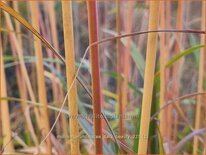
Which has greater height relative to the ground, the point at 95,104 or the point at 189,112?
the point at 95,104

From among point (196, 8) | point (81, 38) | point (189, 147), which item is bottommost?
point (189, 147)

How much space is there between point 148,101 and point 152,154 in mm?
177

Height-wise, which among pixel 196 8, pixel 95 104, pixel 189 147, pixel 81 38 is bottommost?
pixel 189 147

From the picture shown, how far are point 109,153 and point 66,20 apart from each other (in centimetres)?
21

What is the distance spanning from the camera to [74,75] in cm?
29

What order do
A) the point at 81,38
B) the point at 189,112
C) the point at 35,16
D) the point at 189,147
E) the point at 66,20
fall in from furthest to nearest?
the point at 81,38 → the point at 189,112 → the point at 189,147 → the point at 35,16 → the point at 66,20

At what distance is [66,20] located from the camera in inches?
11.1

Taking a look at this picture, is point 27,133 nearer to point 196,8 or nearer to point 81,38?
point 81,38

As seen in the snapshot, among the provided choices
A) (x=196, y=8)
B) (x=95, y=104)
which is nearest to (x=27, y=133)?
(x=95, y=104)

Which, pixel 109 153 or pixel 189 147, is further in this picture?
pixel 189 147

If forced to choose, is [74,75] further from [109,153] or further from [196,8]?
[196,8]

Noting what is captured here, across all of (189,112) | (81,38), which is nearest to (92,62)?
(189,112)

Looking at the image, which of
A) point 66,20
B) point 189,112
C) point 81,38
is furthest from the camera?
point 81,38

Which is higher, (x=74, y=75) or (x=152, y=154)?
(x=74, y=75)
